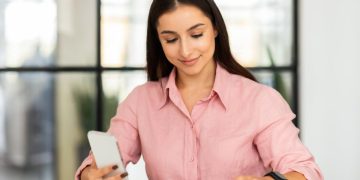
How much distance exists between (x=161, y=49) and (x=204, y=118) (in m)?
0.25

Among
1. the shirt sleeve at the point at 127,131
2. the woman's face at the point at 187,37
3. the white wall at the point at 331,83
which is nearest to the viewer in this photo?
the woman's face at the point at 187,37

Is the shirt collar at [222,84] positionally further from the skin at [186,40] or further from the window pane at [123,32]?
the window pane at [123,32]

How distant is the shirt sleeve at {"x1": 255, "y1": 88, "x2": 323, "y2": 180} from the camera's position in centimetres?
119

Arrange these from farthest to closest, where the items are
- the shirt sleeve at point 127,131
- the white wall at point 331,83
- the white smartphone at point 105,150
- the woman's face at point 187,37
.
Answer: the white wall at point 331,83 < the shirt sleeve at point 127,131 < the woman's face at point 187,37 < the white smartphone at point 105,150

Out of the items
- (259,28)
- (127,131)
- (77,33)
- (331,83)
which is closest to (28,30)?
(77,33)

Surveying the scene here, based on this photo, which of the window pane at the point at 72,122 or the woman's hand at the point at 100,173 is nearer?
the woman's hand at the point at 100,173

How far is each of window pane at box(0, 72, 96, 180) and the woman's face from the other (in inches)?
56.3

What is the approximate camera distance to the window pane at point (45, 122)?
2.69 m

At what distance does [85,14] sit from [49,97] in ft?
1.58

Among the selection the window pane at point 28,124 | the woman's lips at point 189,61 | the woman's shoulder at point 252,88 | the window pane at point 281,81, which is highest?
the woman's lips at point 189,61

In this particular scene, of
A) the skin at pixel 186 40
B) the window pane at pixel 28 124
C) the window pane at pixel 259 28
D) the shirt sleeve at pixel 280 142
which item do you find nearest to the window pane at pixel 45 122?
the window pane at pixel 28 124

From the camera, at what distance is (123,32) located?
8.77 feet

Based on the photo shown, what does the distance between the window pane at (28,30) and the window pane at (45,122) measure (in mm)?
104

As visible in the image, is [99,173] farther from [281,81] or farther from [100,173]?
[281,81]
